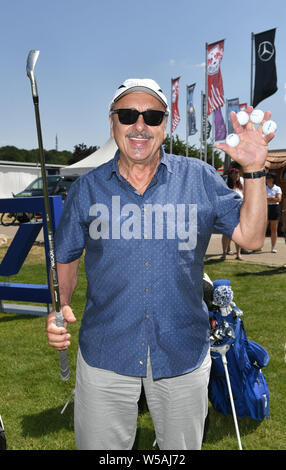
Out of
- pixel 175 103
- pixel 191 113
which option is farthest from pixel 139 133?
pixel 191 113

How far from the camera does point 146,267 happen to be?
6.15 ft

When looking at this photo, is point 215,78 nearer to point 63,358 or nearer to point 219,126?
point 219,126

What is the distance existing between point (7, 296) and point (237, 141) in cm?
578

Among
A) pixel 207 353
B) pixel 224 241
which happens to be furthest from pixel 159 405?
pixel 224 241

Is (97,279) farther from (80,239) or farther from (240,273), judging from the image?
(240,273)

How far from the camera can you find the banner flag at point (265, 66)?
20.9 meters

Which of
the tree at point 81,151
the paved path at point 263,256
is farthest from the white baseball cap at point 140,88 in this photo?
the tree at point 81,151

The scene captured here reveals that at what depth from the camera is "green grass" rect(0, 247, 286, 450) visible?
353 cm

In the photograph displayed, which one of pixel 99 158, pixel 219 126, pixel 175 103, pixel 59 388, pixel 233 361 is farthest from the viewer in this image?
pixel 175 103

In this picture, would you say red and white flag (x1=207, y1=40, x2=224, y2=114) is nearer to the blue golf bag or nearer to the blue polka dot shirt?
the blue golf bag

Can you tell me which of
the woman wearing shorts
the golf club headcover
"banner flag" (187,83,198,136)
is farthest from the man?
"banner flag" (187,83,198,136)

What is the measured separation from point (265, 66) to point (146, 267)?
21.8m

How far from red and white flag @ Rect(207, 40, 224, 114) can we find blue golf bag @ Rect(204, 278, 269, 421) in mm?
23080
